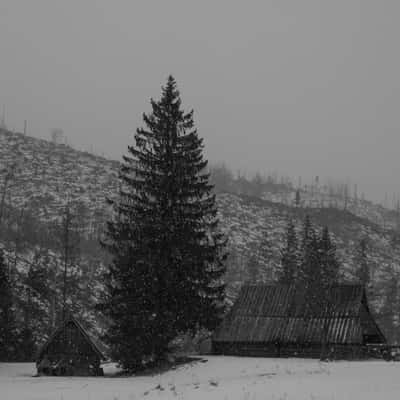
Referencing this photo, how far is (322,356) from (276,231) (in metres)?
94.5

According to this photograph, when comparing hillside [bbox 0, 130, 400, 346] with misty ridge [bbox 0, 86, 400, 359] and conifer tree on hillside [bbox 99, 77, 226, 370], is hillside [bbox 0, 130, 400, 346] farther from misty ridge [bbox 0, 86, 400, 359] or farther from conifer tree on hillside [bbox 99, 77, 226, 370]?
conifer tree on hillside [bbox 99, 77, 226, 370]

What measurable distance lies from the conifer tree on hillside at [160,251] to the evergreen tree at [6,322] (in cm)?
1133

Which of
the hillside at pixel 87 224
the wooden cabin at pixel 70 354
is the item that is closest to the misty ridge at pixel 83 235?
the hillside at pixel 87 224

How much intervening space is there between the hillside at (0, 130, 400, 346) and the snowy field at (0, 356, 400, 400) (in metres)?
27.2

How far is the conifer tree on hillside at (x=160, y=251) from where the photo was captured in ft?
108

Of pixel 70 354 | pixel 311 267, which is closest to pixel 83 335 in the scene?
pixel 70 354

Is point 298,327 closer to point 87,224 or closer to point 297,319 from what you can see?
point 297,319

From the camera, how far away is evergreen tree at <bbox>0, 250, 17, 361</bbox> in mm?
42312

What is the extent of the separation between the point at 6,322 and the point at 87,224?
5717cm

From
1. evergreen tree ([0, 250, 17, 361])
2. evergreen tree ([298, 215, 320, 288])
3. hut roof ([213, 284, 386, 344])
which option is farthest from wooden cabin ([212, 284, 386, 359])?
evergreen tree ([0, 250, 17, 361])

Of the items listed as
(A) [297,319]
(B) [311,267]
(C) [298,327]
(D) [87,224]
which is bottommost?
(C) [298,327]

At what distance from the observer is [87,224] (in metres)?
100

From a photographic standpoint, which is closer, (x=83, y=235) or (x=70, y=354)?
(x=70, y=354)

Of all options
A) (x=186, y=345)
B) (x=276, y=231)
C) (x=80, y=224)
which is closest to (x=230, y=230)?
(x=276, y=231)
